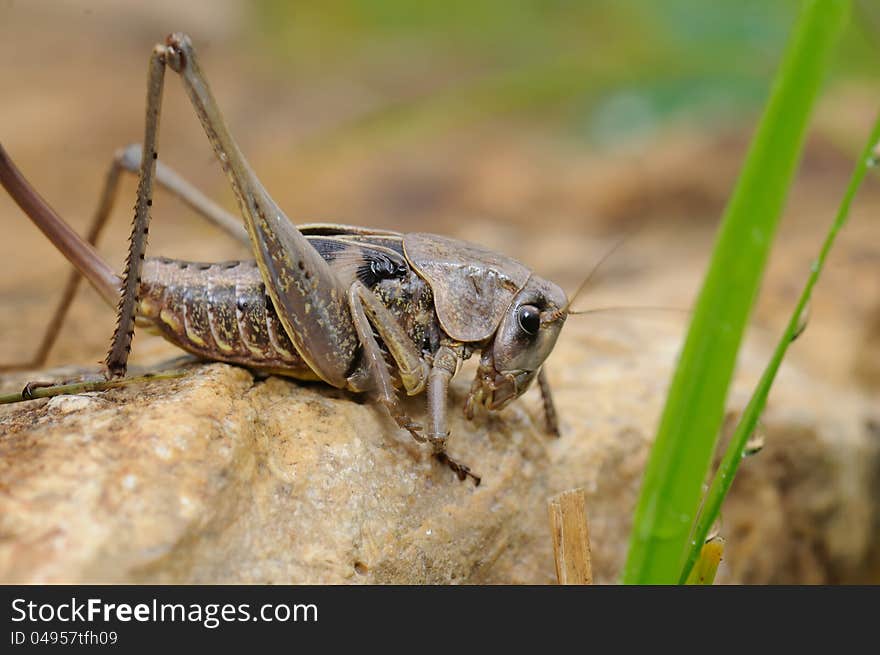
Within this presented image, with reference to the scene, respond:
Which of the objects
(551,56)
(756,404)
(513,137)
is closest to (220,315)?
(756,404)

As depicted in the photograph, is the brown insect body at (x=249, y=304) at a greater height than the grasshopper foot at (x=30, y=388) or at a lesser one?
greater

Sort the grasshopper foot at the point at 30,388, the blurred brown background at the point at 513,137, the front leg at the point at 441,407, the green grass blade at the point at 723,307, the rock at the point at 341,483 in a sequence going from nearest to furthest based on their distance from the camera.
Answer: the green grass blade at the point at 723,307, the rock at the point at 341,483, the grasshopper foot at the point at 30,388, the front leg at the point at 441,407, the blurred brown background at the point at 513,137

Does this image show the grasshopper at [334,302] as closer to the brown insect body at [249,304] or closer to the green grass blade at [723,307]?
the brown insect body at [249,304]

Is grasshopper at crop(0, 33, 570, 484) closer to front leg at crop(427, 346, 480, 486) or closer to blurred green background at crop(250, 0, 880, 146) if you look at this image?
front leg at crop(427, 346, 480, 486)

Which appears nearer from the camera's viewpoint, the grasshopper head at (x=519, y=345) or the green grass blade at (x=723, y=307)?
the green grass blade at (x=723, y=307)

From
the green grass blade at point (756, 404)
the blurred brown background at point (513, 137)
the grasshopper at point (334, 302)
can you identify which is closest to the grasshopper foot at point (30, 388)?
the grasshopper at point (334, 302)

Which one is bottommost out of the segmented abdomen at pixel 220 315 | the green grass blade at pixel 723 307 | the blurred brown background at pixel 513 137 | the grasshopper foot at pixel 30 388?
the blurred brown background at pixel 513 137

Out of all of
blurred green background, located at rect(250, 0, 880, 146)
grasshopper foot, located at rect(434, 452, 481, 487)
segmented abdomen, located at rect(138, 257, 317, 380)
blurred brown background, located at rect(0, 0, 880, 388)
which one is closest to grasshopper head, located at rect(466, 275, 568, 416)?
grasshopper foot, located at rect(434, 452, 481, 487)

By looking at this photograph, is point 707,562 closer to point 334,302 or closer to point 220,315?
point 334,302
